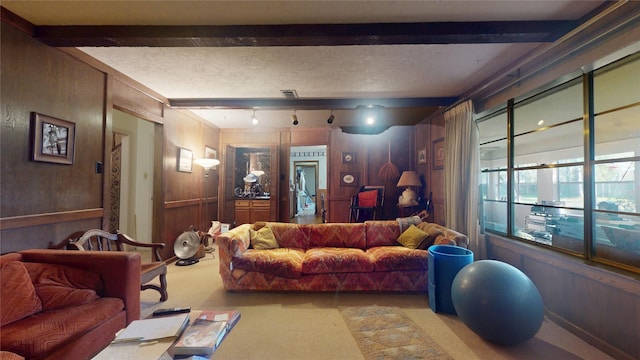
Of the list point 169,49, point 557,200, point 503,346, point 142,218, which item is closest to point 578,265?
point 557,200

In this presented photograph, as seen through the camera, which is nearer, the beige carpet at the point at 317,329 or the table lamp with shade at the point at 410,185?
the beige carpet at the point at 317,329

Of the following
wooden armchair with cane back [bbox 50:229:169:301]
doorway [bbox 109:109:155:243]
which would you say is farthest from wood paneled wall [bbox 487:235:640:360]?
doorway [bbox 109:109:155:243]

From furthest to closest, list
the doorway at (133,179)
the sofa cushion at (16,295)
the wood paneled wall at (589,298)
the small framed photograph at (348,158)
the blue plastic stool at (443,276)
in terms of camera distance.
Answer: the small framed photograph at (348,158), the doorway at (133,179), the blue plastic stool at (443,276), the wood paneled wall at (589,298), the sofa cushion at (16,295)

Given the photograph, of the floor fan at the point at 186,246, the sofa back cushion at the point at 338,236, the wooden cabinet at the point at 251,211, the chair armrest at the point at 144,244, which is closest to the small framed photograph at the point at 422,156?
the sofa back cushion at the point at 338,236

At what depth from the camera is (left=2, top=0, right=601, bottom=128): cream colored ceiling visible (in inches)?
75.7

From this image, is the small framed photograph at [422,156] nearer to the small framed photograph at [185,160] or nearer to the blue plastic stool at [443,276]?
the blue plastic stool at [443,276]

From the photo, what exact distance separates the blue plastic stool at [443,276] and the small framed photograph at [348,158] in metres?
3.55

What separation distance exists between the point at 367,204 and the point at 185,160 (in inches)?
142

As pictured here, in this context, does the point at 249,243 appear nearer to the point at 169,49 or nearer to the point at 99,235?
the point at 99,235

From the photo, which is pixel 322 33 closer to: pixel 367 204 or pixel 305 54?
pixel 305 54

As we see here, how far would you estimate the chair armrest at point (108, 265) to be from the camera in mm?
1931

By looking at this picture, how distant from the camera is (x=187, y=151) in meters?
4.47

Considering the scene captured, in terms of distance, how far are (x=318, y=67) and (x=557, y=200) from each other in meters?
2.84

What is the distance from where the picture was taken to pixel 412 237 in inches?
125
